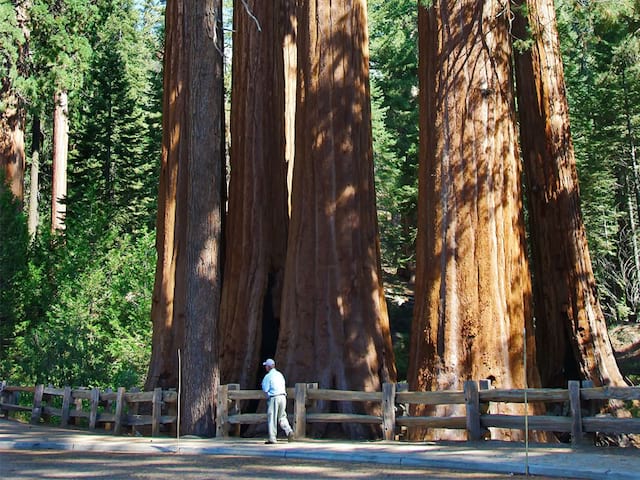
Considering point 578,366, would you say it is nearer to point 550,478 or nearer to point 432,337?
point 432,337

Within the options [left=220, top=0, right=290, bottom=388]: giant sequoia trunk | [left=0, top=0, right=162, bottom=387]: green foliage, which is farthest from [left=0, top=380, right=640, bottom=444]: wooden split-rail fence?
[left=0, top=0, right=162, bottom=387]: green foliage

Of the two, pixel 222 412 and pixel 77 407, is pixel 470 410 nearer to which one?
pixel 222 412

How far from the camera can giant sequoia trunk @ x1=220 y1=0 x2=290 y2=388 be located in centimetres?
1719

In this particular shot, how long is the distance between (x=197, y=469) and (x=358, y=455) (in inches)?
84.4

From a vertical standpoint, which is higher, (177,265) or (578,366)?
(177,265)

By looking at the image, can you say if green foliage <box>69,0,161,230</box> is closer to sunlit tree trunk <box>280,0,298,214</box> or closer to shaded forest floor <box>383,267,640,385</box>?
shaded forest floor <box>383,267,640,385</box>

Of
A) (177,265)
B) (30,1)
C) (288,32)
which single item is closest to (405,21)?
(30,1)

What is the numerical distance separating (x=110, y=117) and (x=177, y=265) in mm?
21287

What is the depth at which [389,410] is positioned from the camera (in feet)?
43.0

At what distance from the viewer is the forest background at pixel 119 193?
26688mm

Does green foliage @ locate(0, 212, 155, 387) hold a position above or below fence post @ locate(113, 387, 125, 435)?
above

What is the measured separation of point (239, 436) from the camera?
15.1 m

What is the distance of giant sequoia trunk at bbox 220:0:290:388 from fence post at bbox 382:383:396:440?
4.27 m

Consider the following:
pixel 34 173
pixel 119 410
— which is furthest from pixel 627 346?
pixel 34 173
